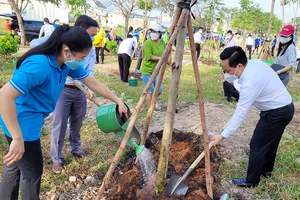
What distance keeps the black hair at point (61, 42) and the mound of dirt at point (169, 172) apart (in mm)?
1422

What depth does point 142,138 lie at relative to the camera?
2.65m

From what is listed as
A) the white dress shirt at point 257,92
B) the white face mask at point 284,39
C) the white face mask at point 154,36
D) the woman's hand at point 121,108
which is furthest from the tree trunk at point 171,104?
the white face mask at point 284,39

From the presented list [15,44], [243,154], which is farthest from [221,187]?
[15,44]

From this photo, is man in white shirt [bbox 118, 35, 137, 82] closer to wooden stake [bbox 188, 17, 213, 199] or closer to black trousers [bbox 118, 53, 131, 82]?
black trousers [bbox 118, 53, 131, 82]

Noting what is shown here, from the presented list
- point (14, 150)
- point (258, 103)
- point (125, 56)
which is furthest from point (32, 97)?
point (125, 56)

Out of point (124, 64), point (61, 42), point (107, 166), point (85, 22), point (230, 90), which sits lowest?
point (107, 166)

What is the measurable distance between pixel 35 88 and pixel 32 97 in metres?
0.07

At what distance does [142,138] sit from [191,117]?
2229 mm

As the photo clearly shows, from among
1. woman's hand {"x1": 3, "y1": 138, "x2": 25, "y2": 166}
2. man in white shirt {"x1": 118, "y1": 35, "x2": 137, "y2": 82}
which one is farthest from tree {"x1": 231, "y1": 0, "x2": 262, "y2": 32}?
woman's hand {"x1": 3, "y1": 138, "x2": 25, "y2": 166}

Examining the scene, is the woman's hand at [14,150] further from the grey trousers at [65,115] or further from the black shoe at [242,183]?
the black shoe at [242,183]

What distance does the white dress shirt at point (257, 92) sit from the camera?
7.07ft

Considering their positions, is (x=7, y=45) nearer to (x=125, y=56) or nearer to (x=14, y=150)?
(x=125, y=56)

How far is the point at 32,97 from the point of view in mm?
1646

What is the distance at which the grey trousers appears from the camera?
8.85 feet
